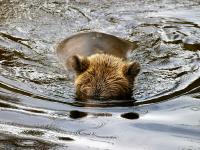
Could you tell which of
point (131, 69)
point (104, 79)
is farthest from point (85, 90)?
point (131, 69)

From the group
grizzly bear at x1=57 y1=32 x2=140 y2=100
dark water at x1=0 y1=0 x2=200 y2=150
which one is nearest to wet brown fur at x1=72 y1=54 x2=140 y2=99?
grizzly bear at x1=57 y1=32 x2=140 y2=100

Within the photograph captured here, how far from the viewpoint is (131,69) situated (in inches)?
392

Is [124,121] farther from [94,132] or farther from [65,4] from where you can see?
[65,4]

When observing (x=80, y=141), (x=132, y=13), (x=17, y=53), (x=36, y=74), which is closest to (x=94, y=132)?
(x=80, y=141)

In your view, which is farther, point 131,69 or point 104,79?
point 131,69

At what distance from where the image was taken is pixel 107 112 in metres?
8.97

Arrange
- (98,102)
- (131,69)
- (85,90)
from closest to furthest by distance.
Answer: (98,102), (85,90), (131,69)

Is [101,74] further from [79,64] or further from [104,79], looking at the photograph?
[79,64]

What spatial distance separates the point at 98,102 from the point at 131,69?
1027 mm

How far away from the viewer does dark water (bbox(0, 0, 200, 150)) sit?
313 inches

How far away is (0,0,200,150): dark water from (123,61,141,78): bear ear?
31 cm

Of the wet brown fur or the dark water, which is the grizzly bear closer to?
the wet brown fur

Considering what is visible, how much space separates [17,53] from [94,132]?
418 centimetres

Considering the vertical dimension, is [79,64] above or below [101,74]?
above
